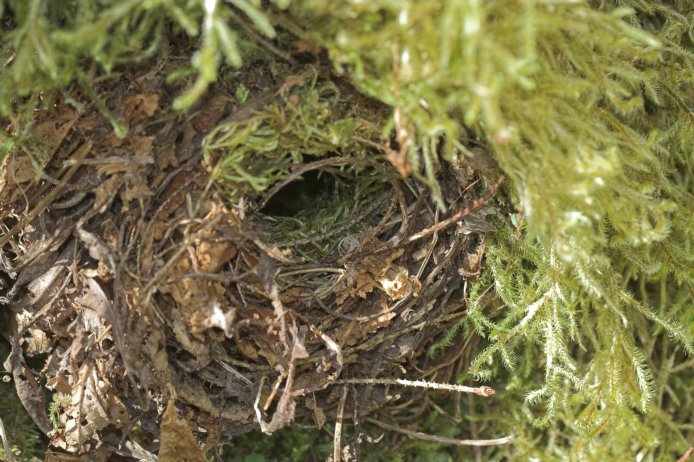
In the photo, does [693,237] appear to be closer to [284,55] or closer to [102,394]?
[284,55]

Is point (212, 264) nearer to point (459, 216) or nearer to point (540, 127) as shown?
point (459, 216)

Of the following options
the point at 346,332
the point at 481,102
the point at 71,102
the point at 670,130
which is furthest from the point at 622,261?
the point at 71,102

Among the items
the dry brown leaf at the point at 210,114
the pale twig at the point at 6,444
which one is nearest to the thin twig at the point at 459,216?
the dry brown leaf at the point at 210,114

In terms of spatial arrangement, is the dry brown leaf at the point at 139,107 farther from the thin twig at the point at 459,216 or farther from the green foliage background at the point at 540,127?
the thin twig at the point at 459,216

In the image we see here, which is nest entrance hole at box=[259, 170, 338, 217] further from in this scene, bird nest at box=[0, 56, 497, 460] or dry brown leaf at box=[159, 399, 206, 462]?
dry brown leaf at box=[159, 399, 206, 462]

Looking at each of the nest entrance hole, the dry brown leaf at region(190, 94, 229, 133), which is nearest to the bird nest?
the dry brown leaf at region(190, 94, 229, 133)

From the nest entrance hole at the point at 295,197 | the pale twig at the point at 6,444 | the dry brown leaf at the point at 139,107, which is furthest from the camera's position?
the nest entrance hole at the point at 295,197
